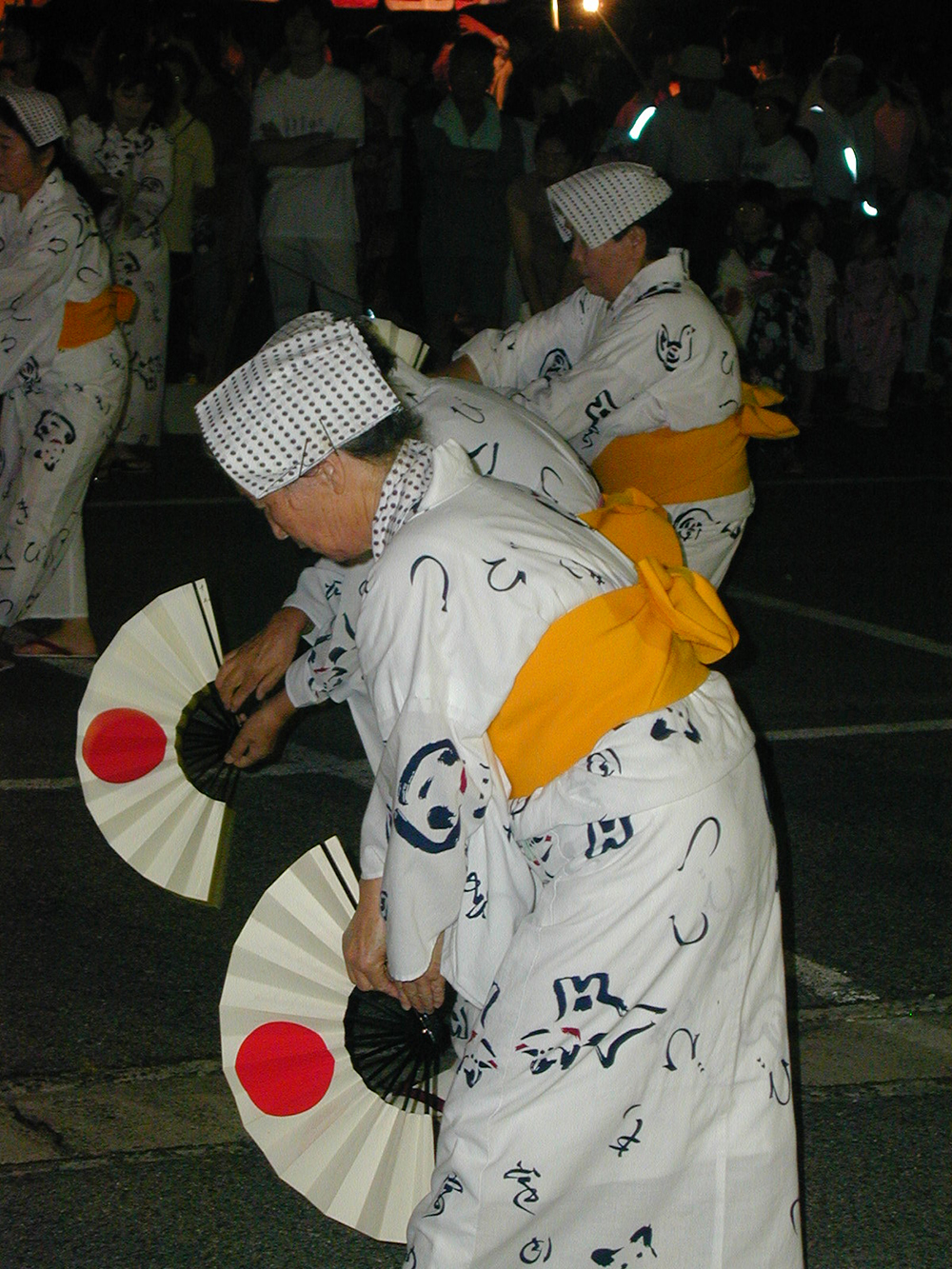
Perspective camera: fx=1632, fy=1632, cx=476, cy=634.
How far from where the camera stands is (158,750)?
10.6 ft

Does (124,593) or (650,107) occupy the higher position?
(650,107)

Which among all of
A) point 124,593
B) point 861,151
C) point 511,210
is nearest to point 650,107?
point 511,210

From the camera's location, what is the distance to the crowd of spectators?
9.56 m

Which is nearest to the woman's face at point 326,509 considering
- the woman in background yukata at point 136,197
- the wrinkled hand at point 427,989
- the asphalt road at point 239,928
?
the wrinkled hand at point 427,989

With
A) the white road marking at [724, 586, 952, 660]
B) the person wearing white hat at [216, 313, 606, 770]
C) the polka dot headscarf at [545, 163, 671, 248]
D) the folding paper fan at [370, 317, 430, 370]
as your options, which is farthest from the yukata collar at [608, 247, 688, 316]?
the white road marking at [724, 586, 952, 660]

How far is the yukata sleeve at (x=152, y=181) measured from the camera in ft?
30.1

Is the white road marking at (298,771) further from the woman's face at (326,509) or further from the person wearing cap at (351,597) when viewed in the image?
the woman's face at (326,509)

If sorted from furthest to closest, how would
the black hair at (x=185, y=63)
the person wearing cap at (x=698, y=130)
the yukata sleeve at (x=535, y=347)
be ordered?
the black hair at (x=185, y=63), the person wearing cap at (x=698, y=130), the yukata sleeve at (x=535, y=347)

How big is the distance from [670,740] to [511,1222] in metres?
0.64

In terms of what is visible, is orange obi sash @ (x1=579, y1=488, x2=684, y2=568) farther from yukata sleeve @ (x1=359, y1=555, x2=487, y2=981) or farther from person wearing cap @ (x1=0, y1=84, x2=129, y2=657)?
person wearing cap @ (x1=0, y1=84, x2=129, y2=657)

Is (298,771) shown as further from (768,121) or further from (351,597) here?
(768,121)

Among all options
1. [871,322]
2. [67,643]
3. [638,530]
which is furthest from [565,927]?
[871,322]

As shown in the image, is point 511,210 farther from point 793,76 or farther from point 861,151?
point 793,76

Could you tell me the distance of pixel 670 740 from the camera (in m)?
2.11
